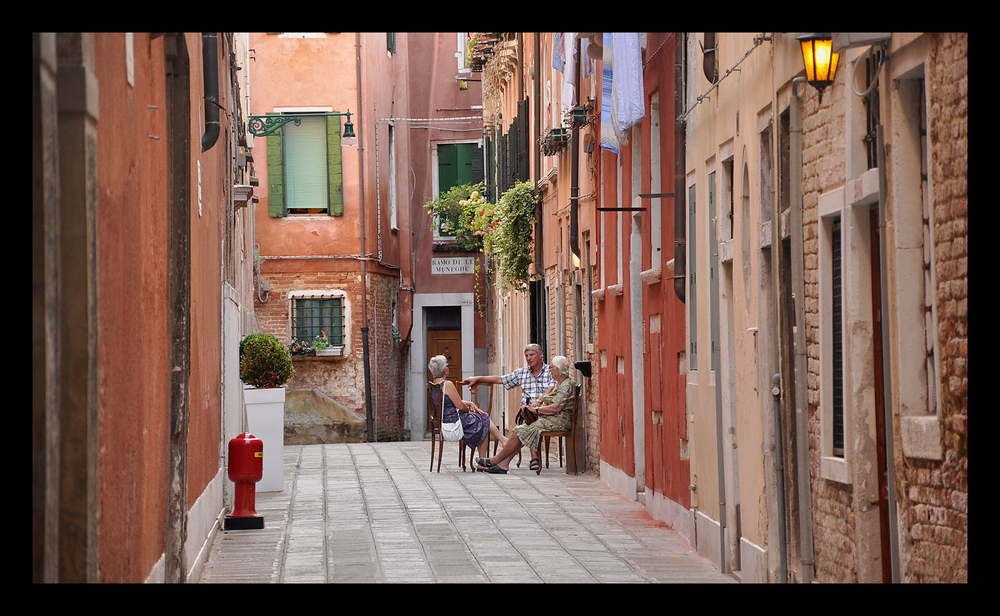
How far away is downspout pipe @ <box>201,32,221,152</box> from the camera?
9945 millimetres

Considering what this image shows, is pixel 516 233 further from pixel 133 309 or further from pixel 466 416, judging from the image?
pixel 133 309

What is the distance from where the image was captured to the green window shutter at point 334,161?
88.4ft

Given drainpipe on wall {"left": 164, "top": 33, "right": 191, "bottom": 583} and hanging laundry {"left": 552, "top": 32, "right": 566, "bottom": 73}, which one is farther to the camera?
hanging laundry {"left": 552, "top": 32, "right": 566, "bottom": 73}

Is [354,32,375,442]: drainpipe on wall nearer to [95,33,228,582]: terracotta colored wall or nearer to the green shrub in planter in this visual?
the green shrub in planter

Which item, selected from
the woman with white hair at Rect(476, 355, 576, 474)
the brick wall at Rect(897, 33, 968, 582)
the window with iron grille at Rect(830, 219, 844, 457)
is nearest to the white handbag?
the woman with white hair at Rect(476, 355, 576, 474)

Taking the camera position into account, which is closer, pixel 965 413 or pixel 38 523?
pixel 38 523

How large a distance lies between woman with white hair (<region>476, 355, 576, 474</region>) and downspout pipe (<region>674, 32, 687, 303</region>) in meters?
5.39

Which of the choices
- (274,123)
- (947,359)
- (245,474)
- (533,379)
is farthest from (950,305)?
(274,123)

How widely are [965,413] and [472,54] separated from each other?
2323 cm

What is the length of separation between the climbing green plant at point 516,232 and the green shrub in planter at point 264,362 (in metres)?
8.08

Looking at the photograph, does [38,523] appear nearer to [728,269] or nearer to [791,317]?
[791,317]
